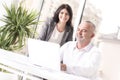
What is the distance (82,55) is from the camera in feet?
8.75

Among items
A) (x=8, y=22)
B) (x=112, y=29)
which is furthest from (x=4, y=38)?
(x=112, y=29)

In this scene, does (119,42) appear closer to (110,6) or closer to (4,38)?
(110,6)

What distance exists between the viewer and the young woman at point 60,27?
14.1 ft

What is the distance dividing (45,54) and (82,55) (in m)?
0.55

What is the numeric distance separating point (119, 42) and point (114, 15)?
0.56 metres

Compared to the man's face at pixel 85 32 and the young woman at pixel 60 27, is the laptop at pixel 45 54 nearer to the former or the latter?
the man's face at pixel 85 32

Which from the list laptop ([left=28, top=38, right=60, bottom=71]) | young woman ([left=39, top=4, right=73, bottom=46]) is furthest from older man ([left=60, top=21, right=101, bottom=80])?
young woman ([left=39, top=4, right=73, bottom=46])

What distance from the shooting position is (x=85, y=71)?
2.42 metres

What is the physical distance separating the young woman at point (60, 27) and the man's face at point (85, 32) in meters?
Answer: 1.58

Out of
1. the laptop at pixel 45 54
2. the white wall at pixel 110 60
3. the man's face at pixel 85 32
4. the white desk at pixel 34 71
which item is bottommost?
the white wall at pixel 110 60

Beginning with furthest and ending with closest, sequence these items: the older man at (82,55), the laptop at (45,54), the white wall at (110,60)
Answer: the white wall at (110,60)
the older man at (82,55)
the laptop at (45,54)

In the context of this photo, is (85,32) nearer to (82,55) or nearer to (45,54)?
(82,55)

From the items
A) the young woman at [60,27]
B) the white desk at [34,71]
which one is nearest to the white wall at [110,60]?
the young woman at [60,27]

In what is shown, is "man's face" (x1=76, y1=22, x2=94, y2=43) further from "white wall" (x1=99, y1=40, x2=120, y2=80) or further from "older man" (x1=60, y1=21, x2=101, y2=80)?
"white wall" (x1=99, y1=40, x2=120, y2=80)
